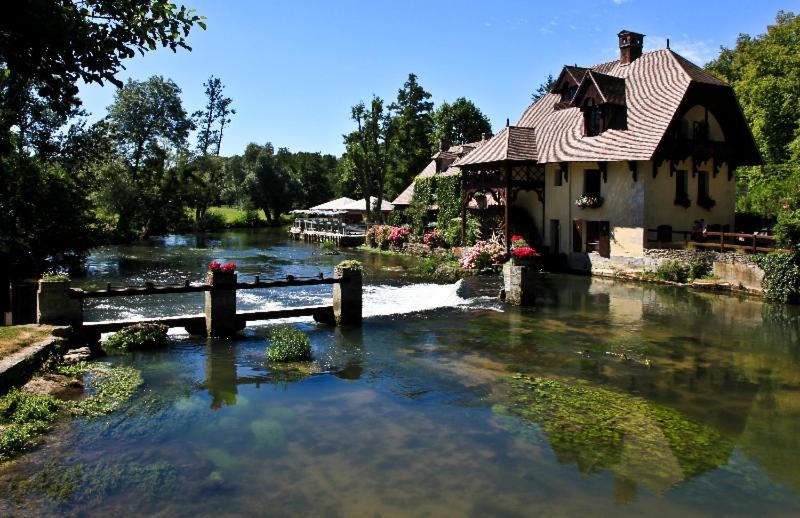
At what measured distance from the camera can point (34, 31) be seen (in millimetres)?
6785

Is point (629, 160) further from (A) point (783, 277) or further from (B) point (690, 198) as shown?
(A) point (783, 277)

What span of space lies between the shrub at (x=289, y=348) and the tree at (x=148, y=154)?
137ft

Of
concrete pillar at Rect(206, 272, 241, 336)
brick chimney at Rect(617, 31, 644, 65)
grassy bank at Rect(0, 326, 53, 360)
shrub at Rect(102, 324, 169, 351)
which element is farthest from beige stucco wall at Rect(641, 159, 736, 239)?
grassy bank at Rect(0, 326, 53, 360)

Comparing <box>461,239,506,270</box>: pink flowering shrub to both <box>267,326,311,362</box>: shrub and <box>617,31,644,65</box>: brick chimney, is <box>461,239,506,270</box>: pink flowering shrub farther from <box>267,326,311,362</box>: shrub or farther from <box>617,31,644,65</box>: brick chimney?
<box>267,326,311,362</box>: shrub

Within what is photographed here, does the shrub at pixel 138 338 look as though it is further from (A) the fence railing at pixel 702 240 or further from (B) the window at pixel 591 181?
(B) the window at pixel 591 181

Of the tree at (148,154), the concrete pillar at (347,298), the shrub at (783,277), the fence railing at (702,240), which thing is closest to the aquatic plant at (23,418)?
the concrete pillar at (347,298)

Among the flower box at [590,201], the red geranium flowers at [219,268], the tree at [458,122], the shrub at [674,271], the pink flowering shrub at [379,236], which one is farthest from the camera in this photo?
the tree at [458,122]

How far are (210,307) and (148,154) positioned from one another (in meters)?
53.6

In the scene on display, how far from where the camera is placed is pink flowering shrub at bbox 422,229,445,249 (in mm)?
41344

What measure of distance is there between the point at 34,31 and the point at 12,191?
68.8ft

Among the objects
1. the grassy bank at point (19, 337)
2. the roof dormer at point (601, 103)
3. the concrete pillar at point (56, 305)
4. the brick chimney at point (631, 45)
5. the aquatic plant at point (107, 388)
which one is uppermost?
the brick chimney at point (631, 45)

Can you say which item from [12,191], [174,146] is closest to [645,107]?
[12,191]

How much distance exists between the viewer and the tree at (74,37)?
6793 millimetres

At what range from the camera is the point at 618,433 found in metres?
10.1
